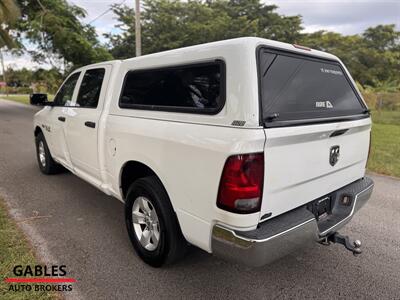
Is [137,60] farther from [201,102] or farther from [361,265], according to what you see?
[361,265]

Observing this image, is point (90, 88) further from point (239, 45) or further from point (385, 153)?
point (385, 153)

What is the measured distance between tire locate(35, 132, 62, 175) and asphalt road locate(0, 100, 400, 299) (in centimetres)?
111

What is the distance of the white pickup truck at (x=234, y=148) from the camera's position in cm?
208

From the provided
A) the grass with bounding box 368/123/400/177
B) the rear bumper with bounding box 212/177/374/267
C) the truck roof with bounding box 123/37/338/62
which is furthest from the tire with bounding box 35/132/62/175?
the grass with bounding box 368/123/400/177

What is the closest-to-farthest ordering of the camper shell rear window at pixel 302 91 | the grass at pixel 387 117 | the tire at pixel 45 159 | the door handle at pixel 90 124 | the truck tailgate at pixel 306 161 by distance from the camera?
1. the truck tailgate at pixel 306 161
2. the camper shell rear window at pixel 302 91
3. the door handle at pixel 90 124
4. the tire at pixel 45 159
5. the grass at pixel 387 117

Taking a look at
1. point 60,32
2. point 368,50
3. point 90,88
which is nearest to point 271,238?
point 90,88

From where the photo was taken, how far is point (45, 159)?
5.49 meters

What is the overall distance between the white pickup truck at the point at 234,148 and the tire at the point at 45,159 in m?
2.36

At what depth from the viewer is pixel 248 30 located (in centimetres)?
2450

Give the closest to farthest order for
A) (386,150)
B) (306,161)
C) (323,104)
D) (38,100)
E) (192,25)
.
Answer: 1. (306,161)
2. (323,104)
3. (38,100)
4. (386,150)
5. (192,25)

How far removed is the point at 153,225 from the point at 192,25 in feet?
75.3

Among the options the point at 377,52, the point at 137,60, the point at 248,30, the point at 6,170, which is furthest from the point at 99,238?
the point at 377,52

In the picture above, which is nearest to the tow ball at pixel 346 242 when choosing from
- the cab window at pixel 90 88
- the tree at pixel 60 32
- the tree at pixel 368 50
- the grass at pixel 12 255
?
the grass at pixel 12 255

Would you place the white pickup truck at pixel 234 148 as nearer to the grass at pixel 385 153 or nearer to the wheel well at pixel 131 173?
the wheel well at pixel 131 173
